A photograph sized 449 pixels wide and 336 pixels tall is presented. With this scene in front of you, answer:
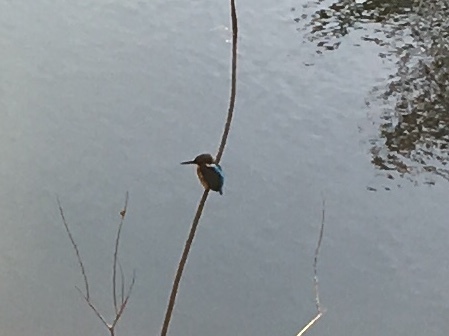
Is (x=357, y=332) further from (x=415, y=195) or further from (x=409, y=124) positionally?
(x=409, y=124)

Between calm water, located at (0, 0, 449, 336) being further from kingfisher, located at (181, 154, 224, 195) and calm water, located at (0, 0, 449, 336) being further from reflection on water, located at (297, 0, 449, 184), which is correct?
kingfisher, located at (181, 154, 224, 195)

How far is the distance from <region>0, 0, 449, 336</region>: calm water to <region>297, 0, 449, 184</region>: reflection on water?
5 cm

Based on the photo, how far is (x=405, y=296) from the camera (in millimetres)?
1640

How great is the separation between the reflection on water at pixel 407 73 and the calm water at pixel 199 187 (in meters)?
0.05

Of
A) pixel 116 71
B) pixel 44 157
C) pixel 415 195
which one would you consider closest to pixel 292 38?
pixel 116 71

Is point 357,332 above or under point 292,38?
under

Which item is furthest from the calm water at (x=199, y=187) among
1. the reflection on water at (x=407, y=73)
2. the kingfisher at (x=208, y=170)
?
the kingfisher at (x=208, y=170)

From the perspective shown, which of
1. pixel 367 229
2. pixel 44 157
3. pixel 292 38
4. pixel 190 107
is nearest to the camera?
pixel 367 229

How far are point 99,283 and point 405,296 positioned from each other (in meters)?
0.61

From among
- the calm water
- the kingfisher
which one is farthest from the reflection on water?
the kingfisher

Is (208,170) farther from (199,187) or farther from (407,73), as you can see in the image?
(407,73)

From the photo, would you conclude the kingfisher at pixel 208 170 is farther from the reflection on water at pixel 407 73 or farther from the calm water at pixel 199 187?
the reflection on water at pixel 407 73

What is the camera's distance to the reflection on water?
1.97m

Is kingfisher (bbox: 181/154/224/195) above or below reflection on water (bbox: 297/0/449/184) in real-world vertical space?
above
